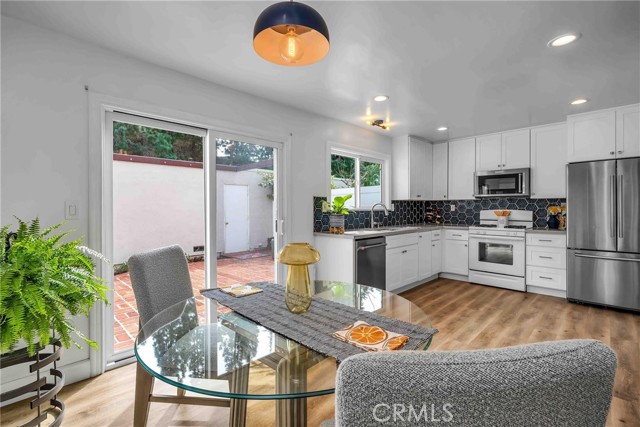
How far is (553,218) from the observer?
444cm

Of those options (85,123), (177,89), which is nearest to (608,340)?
(177,89)

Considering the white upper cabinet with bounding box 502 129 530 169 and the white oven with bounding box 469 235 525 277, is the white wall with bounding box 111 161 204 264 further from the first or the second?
the white upper cabinet with bounding box 502 129 530 169

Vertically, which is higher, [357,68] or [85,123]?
[357,68]

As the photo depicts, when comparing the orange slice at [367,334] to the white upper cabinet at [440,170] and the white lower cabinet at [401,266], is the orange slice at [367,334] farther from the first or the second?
the white upper cabinet at [440,170]

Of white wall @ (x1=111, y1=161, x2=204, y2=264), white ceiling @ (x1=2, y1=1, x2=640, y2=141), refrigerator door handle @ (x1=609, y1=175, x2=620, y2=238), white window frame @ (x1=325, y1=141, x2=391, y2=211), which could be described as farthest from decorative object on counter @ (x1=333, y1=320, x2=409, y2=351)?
refrigerator door handle @ (x1=609, y1=175, x2=620, y2=238)

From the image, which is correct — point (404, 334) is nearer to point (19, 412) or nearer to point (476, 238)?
point (19, 412)

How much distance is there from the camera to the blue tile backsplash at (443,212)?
4016mm

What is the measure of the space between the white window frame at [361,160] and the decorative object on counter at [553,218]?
7.41ft

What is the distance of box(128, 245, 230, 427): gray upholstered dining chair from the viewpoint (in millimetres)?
1536

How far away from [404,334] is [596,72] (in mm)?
3090

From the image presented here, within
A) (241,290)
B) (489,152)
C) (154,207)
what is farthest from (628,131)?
(154,207)

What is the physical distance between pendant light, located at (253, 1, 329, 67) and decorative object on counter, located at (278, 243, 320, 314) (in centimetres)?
80

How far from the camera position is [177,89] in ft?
8.78

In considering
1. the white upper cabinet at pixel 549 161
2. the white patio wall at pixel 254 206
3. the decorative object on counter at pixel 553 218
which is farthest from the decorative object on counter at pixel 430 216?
the white patio wall at pixel 254 206
